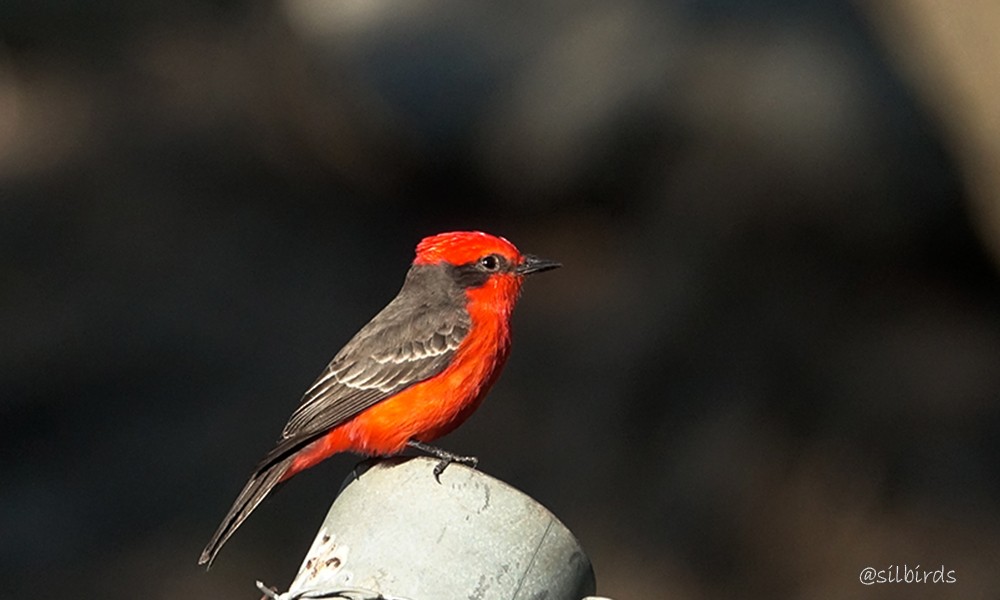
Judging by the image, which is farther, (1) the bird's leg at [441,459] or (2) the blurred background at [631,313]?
(2) the blurred background at [631,313]

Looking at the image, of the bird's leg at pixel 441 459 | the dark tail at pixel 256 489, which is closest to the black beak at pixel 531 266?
the bird's leg at pixel 441 459

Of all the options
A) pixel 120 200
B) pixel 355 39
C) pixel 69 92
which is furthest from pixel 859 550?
pixel 69 92

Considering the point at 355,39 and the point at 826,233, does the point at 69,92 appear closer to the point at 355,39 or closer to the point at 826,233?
the point at 355,39

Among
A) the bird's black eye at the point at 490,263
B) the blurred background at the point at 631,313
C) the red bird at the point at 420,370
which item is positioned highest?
the blurred background at the point at 631,313

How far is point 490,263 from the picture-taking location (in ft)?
21.7

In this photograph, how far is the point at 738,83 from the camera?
1070cm

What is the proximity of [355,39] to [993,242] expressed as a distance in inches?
192

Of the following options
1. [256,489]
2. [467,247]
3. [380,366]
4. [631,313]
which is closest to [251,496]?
[256,489]

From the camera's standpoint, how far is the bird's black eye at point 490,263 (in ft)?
21.7

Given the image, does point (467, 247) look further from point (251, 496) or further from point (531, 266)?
point (251, 496)

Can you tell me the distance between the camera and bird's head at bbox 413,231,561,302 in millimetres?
6594

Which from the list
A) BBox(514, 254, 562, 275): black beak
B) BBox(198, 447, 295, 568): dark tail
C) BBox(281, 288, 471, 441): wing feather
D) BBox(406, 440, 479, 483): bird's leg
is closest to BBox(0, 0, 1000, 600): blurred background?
BBox(514, 254, 562, 275): black beak

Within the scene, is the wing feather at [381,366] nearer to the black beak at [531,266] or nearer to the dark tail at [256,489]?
the dark tail at [256,489]

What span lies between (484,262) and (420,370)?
63 centimetres
